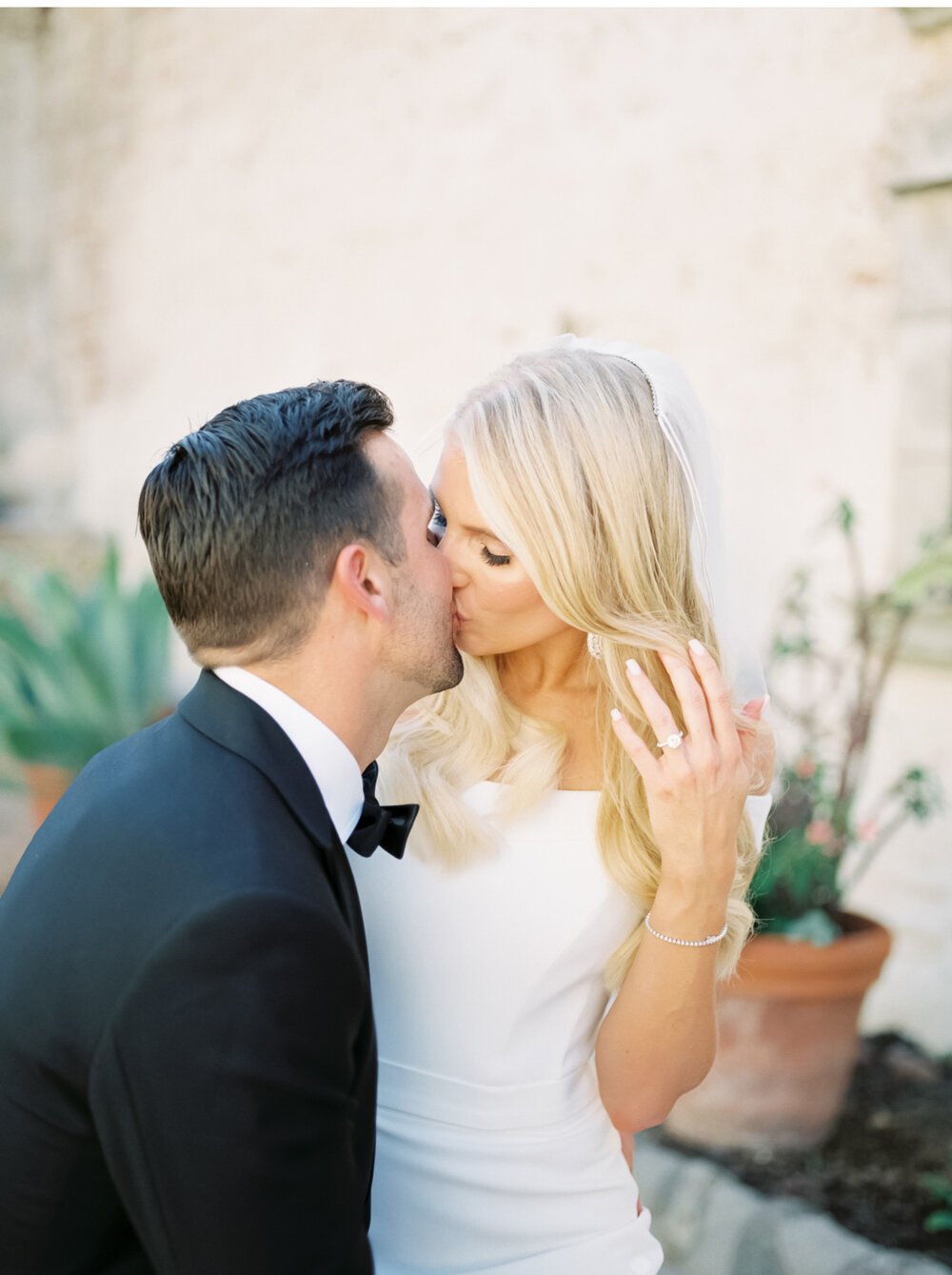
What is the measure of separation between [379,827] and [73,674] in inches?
97.8

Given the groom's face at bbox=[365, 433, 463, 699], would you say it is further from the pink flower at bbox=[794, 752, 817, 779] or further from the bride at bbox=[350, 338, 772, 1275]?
the pink flower at bbox=[794, 752, 817, 779]

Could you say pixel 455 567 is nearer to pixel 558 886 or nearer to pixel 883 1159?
pixel 558 886

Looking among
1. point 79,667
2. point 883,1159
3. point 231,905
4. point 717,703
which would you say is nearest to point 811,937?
point 883,1159

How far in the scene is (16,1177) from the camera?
1.10 m

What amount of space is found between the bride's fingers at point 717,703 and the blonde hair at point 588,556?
92 millimetres

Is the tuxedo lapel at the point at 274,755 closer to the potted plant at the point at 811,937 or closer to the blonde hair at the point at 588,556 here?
the blonde hair at the point at 588,556

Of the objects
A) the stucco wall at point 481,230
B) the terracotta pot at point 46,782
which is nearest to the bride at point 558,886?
the stucco wall at point 481,230

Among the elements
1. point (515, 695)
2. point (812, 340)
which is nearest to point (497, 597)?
point (515, 695)

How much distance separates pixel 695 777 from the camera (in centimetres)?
158

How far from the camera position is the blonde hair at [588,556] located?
1.65m

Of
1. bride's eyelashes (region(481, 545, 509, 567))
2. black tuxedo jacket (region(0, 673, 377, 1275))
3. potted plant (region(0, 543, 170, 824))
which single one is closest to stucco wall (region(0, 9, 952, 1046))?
potted plant (region(0, 543, 170, 824))

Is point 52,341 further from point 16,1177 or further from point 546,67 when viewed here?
point 16,1177

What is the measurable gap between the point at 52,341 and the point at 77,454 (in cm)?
64

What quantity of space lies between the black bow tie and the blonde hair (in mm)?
224
